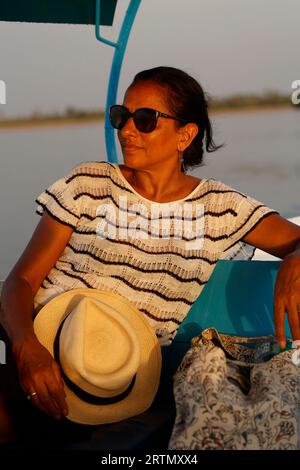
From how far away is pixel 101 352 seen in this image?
7.13ft

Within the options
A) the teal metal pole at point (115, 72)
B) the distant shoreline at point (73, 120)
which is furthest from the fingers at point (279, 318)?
the distant shoreline at point (73, 120)

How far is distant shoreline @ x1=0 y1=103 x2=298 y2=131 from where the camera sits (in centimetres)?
570

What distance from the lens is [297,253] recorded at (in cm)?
223

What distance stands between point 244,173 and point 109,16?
2084 mm

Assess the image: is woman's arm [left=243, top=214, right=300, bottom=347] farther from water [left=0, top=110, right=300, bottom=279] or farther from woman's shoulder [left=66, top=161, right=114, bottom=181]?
water [left=0, top=110, right=300, bottom=279]

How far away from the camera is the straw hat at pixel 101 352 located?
212cm

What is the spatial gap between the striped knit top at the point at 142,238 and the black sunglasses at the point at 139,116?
158mm

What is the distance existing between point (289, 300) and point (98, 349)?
1.74 ft

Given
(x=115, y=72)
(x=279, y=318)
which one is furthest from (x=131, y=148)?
(x=115, y=72)

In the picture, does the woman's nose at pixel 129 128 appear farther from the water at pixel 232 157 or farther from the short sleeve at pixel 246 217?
the water at pixel 232 157

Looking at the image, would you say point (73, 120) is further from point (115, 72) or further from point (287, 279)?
point (287, 279)

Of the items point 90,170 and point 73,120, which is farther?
point 73,120

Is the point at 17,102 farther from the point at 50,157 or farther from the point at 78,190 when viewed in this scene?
the point at 78,190

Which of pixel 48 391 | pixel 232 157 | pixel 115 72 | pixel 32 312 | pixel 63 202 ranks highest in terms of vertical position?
pixel 115 72
